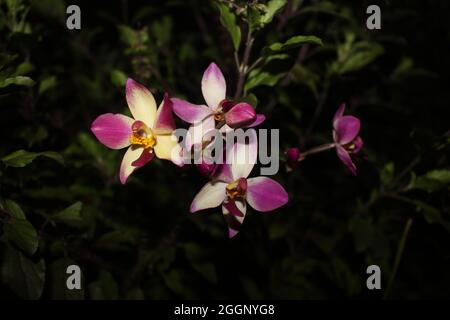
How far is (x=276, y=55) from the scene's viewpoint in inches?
45.3

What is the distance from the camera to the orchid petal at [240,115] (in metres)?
0.88

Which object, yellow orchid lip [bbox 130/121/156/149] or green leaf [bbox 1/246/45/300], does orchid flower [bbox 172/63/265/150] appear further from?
green leaf [bbox 1/246/45/300]

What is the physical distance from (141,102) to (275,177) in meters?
0.74

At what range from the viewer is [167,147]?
1.00 metres

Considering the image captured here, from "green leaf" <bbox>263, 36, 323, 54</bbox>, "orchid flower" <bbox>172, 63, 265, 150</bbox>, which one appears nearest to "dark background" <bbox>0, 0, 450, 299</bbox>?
"green leaf" <bbox>263, 36, 323, 54</bbox>

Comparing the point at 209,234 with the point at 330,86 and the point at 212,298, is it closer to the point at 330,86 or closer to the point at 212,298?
the point at 212,298

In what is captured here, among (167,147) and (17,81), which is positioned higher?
(17,81)

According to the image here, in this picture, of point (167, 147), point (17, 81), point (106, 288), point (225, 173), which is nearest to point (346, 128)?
point (225, 173)

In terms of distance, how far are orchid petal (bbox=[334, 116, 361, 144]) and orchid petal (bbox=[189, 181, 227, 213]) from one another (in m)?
0.36

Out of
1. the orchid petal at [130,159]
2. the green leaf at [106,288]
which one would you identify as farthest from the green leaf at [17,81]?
the green leaf at [106,288]

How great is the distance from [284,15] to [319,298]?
1.14m

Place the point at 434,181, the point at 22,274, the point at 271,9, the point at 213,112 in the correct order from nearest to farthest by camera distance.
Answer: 1. the point at 213,112
2. the point at 271,9
3. the point at 22,274
4. the point at 434,181

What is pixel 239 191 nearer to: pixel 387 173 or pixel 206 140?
pixel 206 140

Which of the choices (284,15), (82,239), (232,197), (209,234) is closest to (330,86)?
(284,15)
